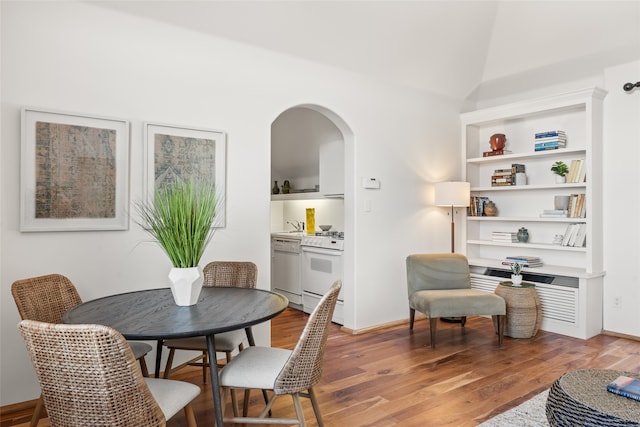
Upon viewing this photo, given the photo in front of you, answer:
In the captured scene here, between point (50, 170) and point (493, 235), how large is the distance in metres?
4.41

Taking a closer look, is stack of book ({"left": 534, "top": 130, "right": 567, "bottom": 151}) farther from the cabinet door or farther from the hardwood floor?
the cabinet door

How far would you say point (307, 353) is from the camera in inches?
75.7

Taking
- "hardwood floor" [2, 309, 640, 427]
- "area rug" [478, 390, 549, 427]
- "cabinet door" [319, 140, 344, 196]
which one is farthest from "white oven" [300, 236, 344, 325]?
"area rug" [478, 390, 549, 427]

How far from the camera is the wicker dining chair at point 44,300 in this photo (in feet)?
7.13

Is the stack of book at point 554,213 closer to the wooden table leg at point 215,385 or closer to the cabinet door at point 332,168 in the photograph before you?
the cabinet door at point 332,168

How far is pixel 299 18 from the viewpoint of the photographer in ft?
11.7

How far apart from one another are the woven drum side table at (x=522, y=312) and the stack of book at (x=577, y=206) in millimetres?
890

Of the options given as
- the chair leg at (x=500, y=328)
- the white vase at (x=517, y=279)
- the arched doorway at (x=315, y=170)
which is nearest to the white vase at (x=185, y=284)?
the arched doorway at (x=315, y=170)

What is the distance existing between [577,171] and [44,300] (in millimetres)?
4670

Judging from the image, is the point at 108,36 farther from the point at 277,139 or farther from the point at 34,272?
the point at 277,139

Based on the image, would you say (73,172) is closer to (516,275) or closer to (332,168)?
(332,168)

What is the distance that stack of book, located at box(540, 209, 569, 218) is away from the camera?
444cm

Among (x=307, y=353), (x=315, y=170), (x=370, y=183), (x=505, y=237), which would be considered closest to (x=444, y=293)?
(x=370, y=183)

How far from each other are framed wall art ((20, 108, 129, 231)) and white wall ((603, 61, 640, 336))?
4412 mm
